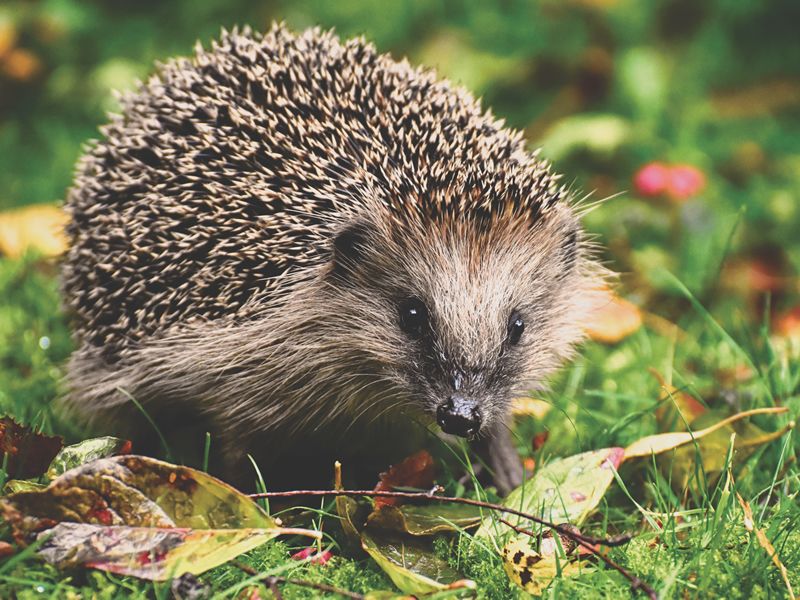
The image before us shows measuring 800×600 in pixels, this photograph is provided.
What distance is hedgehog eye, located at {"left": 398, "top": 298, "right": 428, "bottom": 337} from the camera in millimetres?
2713

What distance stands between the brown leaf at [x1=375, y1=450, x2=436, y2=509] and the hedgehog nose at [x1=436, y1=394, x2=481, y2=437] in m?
0.24

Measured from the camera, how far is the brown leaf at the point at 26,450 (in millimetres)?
2396

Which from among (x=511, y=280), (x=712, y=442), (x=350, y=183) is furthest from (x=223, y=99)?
(x=712, y=442)

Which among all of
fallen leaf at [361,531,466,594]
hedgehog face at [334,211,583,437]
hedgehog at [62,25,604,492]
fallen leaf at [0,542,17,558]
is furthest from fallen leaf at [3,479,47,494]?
hedgehog face at [334,211,583,437]

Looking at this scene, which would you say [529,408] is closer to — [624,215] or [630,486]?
[630,486]

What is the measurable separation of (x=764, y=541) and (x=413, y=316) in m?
1.12

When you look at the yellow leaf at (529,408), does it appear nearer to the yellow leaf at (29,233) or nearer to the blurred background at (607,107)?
the blurred background at (607,107)

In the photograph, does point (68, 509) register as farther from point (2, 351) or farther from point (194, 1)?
point (194, 1)

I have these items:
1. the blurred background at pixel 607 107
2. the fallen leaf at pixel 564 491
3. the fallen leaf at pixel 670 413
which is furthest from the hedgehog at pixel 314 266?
the blurred background at pixel 607 107

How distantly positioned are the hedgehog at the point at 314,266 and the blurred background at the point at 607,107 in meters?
1.01

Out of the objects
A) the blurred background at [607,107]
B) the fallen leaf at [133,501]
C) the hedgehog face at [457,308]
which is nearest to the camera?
the fallen leaf at [133,501]

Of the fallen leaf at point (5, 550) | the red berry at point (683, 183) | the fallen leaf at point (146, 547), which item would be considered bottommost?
the fallen leaf at point (146, 547)

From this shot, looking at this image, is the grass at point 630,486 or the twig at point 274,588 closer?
the twig at point 274,588

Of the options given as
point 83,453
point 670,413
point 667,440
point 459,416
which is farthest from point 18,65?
point 667,440
